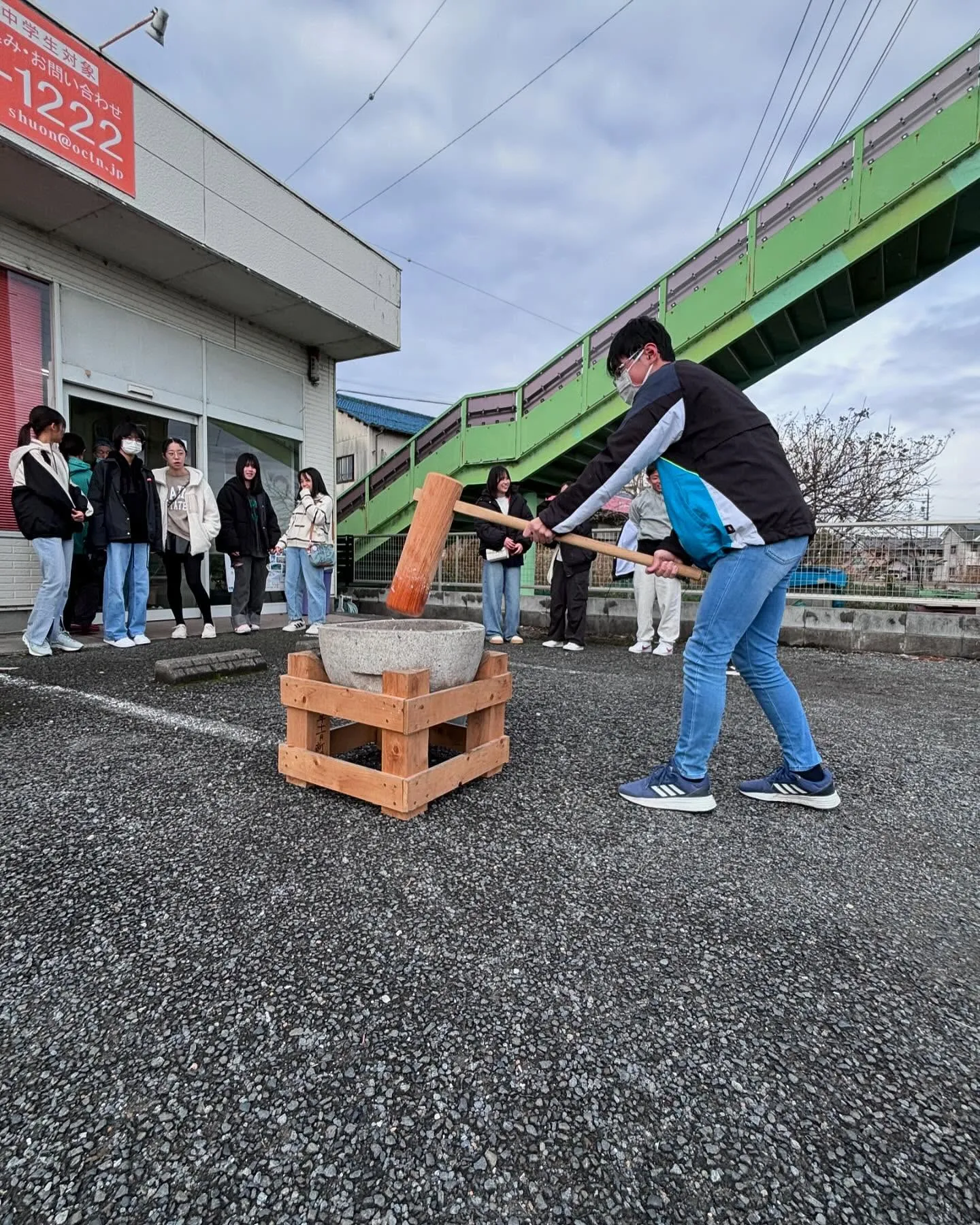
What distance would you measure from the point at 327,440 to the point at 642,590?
6290 mm

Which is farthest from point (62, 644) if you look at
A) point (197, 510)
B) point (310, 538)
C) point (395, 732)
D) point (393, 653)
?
point (395, 732)

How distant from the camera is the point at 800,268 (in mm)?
8172

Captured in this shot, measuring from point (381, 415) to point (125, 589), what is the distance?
2217cm

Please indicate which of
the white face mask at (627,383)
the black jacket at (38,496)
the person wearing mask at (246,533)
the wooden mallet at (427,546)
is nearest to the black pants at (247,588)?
the person wearing mask at (246,533)

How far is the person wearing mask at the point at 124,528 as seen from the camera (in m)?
5.88

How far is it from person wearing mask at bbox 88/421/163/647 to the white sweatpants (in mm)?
5030

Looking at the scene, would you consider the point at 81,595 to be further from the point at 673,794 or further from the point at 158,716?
the point at 673,794

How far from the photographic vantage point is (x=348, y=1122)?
43.9 inches

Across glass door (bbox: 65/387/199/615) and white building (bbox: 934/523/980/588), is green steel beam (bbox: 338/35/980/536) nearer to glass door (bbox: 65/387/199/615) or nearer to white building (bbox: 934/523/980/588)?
white building (bbox: 934/523/980/588)

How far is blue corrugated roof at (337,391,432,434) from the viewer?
25.6 m

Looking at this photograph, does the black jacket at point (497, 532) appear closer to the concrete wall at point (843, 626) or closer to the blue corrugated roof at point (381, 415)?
the concrete wall at point (843, 626)

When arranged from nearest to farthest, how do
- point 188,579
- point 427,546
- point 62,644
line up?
point 427,546
point 62,644
point 188,579

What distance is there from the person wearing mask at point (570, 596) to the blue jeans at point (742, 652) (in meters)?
4.06

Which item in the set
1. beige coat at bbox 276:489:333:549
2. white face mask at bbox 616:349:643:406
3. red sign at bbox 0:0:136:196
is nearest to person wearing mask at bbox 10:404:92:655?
beige coat at bbox 276:489:333:549
